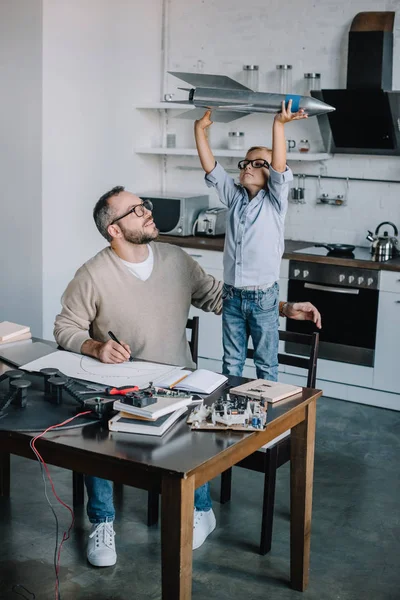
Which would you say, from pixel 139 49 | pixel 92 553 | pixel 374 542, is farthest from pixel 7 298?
pixel 374 542

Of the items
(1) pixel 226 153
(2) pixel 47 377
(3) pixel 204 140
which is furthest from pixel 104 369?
(1) pixel 226 153

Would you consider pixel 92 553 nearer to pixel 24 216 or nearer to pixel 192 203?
pixel 24 216

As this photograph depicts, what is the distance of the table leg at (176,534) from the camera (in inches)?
76.2

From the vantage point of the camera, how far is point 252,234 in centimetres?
377

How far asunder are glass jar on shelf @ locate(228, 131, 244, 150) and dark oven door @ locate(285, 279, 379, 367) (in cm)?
115

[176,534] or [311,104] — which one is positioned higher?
[311,104]

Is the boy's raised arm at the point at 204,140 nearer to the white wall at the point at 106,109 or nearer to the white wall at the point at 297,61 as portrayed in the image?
the white wall at the point at 106,109

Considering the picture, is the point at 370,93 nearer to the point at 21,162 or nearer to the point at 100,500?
the point at 21,162

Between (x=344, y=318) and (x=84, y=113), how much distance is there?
6.99ft

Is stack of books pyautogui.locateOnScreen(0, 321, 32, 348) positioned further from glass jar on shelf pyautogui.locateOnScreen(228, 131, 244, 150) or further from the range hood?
glass jar on shelf pyautogui.locateOnScreen(228, 131, 244, 150)

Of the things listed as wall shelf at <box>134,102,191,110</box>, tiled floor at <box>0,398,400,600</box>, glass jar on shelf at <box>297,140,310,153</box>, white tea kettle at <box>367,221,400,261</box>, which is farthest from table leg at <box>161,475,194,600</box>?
wall shelf at <box>134,102,191,110</box>

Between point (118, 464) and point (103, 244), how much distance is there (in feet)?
12.2

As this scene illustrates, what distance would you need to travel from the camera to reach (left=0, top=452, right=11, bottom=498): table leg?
11.3 ft

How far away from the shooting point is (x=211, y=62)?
228 inches
